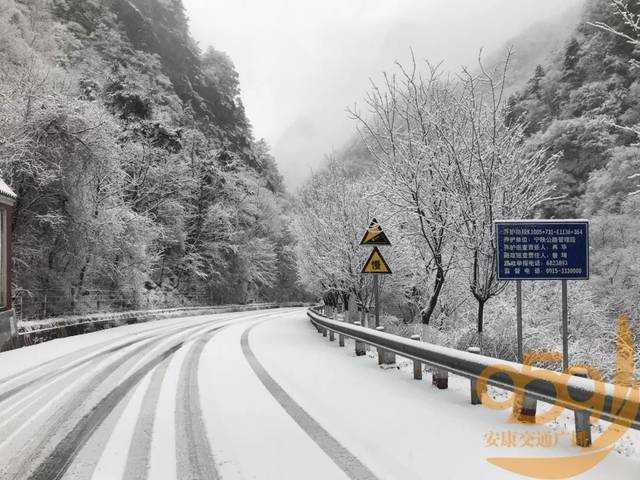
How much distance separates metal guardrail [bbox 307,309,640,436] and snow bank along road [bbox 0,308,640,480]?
17.7 inches

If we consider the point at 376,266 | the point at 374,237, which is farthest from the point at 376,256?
the point at 374,237

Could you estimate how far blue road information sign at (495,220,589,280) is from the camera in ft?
23.4

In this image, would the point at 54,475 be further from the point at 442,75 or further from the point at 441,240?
the point at 442,75

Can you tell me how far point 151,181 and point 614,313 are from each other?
111ft

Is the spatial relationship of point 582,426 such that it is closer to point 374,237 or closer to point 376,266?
point 376,266

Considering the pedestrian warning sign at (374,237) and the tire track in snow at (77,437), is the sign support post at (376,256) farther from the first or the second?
the tire track in snow at (77,437)

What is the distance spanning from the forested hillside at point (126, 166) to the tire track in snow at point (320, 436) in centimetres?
1479

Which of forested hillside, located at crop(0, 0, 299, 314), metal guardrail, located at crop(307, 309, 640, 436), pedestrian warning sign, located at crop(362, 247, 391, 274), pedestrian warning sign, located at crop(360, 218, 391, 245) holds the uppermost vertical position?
forested hillside, located at crop(0, 0, 299, 314)

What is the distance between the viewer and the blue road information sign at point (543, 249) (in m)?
7.12

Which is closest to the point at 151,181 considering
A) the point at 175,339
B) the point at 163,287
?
the point at 163,287

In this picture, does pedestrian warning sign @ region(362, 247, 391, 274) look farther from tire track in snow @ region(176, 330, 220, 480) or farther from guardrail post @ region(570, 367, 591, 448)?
guardrail post @ region(570, 367, 591, 448)

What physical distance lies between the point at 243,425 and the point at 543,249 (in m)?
4.80

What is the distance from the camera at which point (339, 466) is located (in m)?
4.19

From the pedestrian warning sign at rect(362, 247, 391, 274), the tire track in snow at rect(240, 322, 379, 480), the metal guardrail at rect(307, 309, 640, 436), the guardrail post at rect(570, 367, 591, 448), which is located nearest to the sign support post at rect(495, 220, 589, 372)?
the metal guardrail at rect(307, 309, 640, 436)
